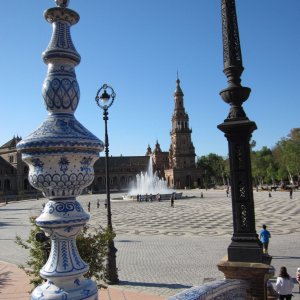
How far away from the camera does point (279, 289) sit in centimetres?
828

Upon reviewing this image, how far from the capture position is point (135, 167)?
124 m

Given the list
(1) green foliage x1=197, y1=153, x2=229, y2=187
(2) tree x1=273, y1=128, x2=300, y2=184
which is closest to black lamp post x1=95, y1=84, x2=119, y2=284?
(2) tree x1=273, y1=128, x2=300, y2=184

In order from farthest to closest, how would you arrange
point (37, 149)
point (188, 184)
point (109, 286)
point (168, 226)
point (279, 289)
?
point (188, 184) < point (168, 226) < point (109, 286) < point (279, 289) < point (37, 149)

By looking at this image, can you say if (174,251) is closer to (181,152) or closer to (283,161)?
(283,161)

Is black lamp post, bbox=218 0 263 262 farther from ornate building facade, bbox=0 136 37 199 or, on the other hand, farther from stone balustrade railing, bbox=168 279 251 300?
ornate building facade, bbox=0 136 37 199

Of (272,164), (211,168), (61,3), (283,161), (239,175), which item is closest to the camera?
(61,3)

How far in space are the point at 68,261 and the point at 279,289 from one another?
22.6 ft

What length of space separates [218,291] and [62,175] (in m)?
2.89

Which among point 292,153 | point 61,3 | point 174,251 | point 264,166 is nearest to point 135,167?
point 264,166

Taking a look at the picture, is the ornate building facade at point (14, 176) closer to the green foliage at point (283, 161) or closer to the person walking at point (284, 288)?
the green foliage at point (283, 161)

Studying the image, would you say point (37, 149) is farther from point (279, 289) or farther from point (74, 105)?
point (279, 289)

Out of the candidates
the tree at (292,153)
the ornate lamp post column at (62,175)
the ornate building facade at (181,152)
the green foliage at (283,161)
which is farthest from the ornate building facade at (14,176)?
the ornate lamp post column at (62,175)

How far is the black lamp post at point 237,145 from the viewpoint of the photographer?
630 cm

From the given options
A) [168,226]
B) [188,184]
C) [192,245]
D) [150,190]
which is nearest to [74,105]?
[192,245]
